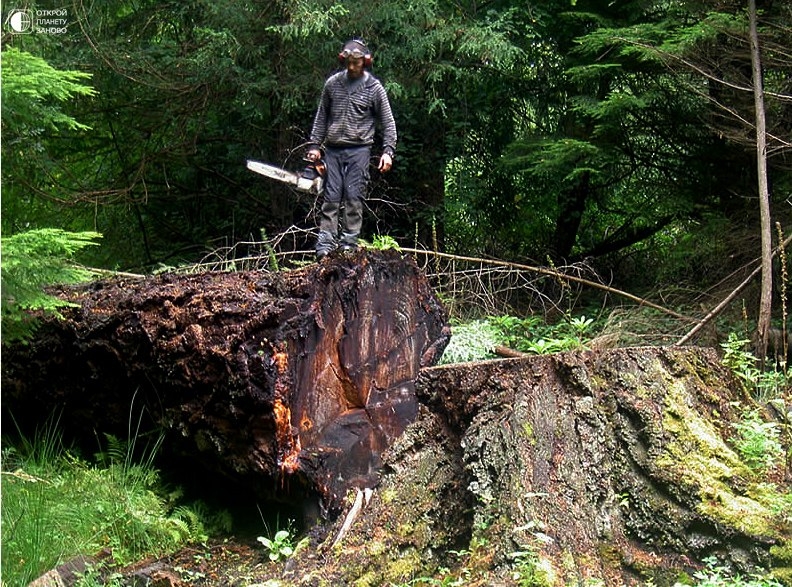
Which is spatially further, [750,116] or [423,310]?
[750,116]

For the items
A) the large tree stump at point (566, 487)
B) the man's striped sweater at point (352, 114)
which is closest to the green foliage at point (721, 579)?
the large tree stump at point (566, 487)

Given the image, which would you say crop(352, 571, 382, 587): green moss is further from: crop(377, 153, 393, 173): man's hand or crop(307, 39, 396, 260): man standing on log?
crop(377, 153, 393, 173): man's hand

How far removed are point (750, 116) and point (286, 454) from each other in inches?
240

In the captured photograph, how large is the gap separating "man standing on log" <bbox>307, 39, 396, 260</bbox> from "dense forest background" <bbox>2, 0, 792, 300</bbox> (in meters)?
2.19

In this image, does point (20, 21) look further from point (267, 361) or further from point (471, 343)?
point (471, 343)

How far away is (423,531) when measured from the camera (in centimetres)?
376

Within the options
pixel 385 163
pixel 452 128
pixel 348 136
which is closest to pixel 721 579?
pixel 385 163

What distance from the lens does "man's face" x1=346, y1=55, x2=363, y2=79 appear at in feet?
23.8

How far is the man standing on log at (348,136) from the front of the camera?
7.32 metres

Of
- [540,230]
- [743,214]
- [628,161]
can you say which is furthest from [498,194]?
[743,214]

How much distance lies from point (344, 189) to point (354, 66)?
39.1 inches

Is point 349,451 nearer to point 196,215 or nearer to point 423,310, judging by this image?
point 423,310

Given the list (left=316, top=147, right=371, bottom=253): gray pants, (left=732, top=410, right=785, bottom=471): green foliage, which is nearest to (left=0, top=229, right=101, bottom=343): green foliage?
(left=732, top=410, right=785, bottom=471): green foliage

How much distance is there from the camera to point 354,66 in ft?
23.9
